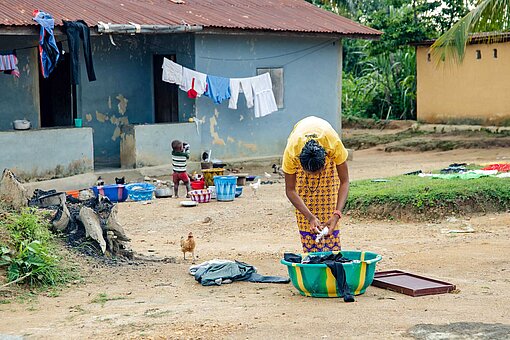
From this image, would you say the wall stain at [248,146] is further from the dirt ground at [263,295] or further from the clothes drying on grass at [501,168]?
the dirt ground at [263,295]

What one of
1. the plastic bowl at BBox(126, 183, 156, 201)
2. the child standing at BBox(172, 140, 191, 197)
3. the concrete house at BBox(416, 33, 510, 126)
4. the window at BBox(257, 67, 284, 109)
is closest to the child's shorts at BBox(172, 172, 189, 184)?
the child standing at BBox(172, 140, 191, 197)

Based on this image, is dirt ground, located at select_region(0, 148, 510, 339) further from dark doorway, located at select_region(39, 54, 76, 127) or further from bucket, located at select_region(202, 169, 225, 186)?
dark doorway, located at select_region(39, 54, 76, 127)

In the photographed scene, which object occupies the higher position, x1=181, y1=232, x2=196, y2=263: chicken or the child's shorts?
the child's shorts

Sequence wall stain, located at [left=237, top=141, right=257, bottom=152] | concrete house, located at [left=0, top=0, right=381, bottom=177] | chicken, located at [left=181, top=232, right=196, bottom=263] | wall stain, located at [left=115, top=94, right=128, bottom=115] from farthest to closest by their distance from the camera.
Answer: wall stain, located at [left=237, top=141, right=257, bottom=152] → wall stain, located at [left=115, top=94, right=128, bottom=115] → concrete house, located at [left=0, top=0, right=381, bottom=177] → chicken, located at [left=181, top=232, right=196, bottom=263]

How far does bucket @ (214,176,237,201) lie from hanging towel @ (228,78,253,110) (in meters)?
4.33

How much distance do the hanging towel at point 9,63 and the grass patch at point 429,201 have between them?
7.00 meters

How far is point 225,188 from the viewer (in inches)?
575

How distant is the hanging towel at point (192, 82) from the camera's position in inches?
702

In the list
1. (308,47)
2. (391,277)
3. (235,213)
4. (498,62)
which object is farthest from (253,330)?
(498,62)

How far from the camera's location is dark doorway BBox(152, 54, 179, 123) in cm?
1922

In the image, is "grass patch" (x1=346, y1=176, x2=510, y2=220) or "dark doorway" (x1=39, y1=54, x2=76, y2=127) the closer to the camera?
"grass patch" (x1=346, y1=176, x2=510, y2=220)

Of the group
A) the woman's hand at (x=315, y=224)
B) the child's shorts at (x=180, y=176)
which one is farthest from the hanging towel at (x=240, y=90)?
the woman's hand at (x=315, y=224)

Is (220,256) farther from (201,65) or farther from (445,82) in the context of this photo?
(445,82)

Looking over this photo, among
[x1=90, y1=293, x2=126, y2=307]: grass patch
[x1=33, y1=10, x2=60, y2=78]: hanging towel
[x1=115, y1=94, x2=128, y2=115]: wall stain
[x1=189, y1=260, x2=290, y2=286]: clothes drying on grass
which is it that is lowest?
[x1=90, y1=293, x2=126, y2=307]: grass patch
